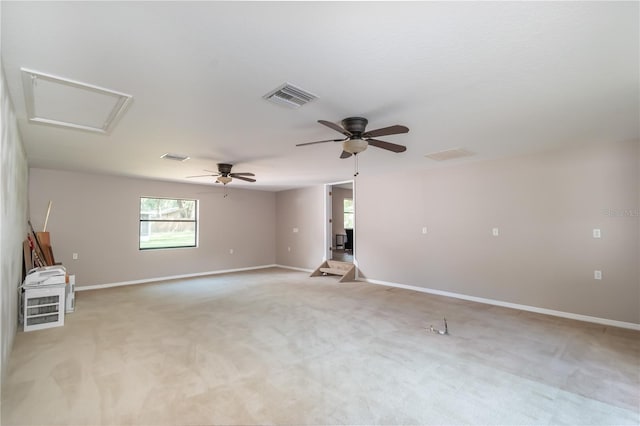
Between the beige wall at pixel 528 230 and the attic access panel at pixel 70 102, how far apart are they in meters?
5.00

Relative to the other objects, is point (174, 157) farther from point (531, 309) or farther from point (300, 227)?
point (531, 309)

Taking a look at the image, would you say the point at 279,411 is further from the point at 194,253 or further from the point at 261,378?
the point at 194,253

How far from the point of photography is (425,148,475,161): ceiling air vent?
4384mm

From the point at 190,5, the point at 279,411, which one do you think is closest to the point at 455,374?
the point at 279,411

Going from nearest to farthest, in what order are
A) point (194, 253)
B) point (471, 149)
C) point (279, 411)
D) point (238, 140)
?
point (279, 411), point (238, 140), point (471, 149), point (194, 253)

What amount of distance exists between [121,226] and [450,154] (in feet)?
22.1

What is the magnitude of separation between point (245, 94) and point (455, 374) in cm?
301

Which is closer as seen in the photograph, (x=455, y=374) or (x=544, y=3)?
(x=544, y=3)

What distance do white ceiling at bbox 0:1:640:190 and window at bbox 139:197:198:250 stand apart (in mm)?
3396

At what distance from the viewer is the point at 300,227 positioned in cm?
857

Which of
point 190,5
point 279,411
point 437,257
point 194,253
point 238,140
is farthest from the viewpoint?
point 194,253

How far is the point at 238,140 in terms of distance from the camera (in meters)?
3.78

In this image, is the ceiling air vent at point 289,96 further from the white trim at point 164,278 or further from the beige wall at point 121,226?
the white trim at point 164,278

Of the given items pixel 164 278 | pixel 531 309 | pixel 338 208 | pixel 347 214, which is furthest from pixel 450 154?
pixel 164 278
